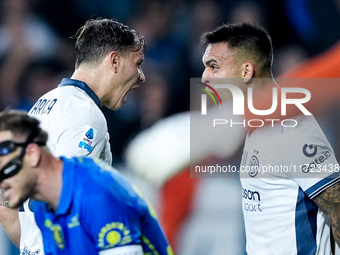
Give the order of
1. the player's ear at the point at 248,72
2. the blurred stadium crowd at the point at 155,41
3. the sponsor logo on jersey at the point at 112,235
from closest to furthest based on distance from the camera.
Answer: the sponsor logo on jersey at the point at 112,235, the player's ear at the point at 248,72, the blurred stadium crowd at the point at 155,41

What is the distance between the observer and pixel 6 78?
11.1ft

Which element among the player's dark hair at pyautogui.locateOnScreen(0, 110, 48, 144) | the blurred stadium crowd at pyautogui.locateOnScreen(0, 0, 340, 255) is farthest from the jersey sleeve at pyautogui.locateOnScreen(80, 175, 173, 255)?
the blurred stadium crowd at pyautogui.locateOnScreen(0, 0, 340, 255)

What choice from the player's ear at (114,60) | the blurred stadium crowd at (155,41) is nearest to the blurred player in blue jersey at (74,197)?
A: the player's ear at (114,60)

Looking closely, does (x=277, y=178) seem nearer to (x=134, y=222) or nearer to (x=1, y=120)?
(x=134, y=222)

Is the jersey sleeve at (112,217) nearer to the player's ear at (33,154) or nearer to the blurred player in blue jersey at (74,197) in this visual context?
the blurred player in blue jersey at (74,197)

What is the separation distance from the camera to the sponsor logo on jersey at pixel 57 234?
3.89 feet

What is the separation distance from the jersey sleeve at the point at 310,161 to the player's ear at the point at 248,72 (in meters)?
0.59

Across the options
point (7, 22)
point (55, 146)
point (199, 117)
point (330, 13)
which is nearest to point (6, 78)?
point (7, 22)

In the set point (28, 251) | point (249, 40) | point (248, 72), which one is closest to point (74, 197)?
point (28, 251)

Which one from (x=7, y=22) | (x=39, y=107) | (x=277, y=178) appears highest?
(x=7, y=22)

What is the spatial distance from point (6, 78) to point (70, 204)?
2.61m

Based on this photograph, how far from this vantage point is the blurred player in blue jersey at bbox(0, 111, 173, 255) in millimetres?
1081

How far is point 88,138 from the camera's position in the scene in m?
1.69

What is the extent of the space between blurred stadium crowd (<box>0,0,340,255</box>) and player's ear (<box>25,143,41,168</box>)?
2.19 meters
